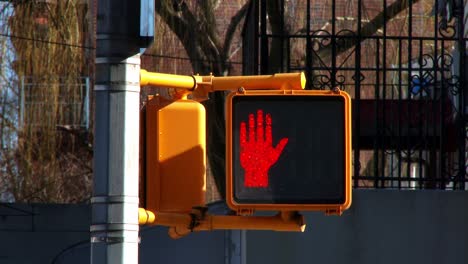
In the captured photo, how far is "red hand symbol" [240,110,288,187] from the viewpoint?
4.38 m

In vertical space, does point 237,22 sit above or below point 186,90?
above

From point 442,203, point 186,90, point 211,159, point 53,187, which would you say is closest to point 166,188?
point 186,90

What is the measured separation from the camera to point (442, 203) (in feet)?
27.4

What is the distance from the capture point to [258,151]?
14.5 feet

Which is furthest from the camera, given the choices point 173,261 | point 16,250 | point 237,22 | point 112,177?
point 237,22

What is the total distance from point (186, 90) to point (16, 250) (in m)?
8.43

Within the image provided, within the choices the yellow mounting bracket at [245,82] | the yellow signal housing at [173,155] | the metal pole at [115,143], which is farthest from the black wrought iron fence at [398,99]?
the metal pole at [115,143]

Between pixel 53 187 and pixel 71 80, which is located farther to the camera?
pixel 53 187

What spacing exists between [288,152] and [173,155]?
0.50m

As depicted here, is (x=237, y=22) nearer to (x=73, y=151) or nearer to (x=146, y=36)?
(x=73, y=151)

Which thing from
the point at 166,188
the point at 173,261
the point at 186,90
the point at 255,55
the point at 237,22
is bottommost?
the point at 173,261

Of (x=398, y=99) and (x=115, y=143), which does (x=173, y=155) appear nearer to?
(x=115, y=143)

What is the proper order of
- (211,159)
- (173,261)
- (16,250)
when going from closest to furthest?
(173,261) < (16,250) < (211,159)

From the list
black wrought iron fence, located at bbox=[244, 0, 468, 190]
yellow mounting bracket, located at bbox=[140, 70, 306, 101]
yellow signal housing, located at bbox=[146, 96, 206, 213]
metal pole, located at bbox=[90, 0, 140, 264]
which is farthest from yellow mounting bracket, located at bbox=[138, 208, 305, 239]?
black wrought iron fence, located at bbox=[244, 0, 468, 190]
